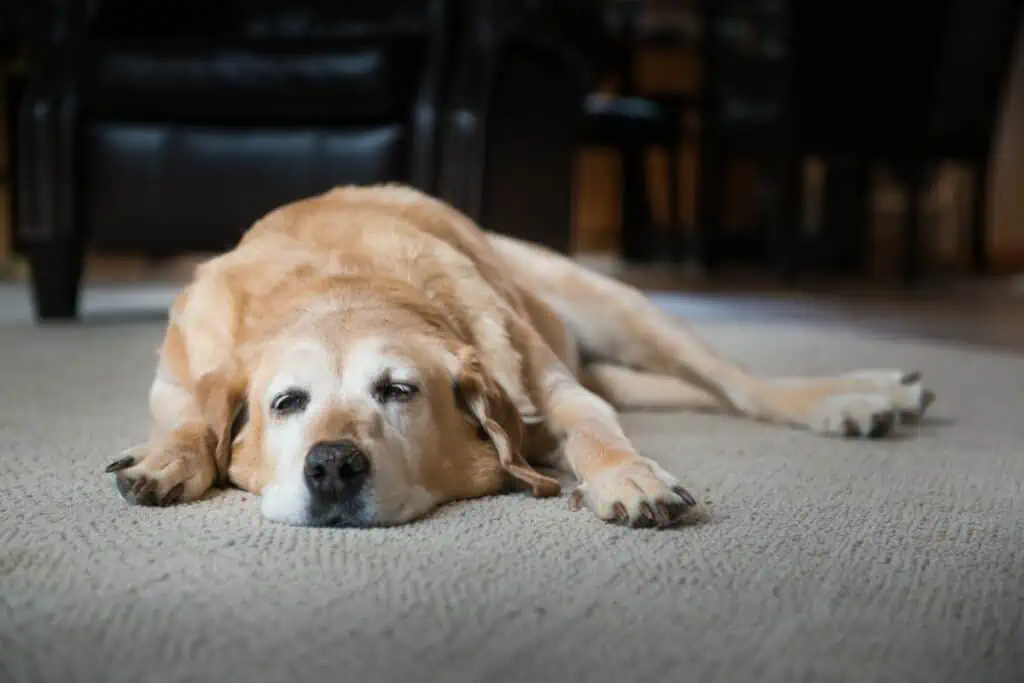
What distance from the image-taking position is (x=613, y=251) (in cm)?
811

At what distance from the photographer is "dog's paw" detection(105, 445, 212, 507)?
1343 millimetres

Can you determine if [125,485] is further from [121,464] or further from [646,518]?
[646,518]

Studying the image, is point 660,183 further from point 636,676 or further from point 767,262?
point 636,676

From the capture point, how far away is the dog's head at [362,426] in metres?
1.27

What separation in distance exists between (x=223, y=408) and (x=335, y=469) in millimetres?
251

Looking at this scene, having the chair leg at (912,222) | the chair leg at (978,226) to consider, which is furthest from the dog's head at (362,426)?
the chair leg at (978,226)

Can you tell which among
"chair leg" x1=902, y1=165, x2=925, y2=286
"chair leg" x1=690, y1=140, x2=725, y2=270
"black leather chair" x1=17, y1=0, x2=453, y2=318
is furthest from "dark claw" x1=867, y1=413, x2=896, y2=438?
"chair leg" x1=690, y1=140, x2=725, y2=270

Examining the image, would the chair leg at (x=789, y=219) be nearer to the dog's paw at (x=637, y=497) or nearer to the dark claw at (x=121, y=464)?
the dog's paw at (x=637, y=497)

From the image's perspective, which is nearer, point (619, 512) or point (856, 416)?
point (619, 512)

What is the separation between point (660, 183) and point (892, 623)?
711cm

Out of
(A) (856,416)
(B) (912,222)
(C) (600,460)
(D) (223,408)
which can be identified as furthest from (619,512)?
(B) (912,222)

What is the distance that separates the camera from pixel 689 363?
2.12 metres

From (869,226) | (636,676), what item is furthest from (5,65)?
(636,676)

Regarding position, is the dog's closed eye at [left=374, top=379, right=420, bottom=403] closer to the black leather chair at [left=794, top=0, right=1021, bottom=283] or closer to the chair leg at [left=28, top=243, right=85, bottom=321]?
the chair leg at [left=28, top=243, right=85, bottom=321]
